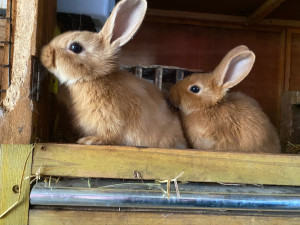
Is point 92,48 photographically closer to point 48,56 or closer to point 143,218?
point 48,56

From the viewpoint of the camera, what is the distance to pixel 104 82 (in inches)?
43.1

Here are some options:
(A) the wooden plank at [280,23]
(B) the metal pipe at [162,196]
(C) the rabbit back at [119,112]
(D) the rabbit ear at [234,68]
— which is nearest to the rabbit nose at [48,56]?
(C) the rabbit back at [119,112]

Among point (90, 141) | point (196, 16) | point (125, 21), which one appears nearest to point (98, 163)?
point (90, 141)

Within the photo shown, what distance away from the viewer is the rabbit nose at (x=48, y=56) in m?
0.99

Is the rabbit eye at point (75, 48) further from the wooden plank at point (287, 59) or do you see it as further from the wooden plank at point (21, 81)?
the wooden plank at point (287, 59)

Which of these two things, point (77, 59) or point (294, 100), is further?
point (294, 100)

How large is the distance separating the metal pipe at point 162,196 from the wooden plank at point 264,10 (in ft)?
4.07

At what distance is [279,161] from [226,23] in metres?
1.40

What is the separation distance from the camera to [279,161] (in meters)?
1.00

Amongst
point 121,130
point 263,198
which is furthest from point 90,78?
point 263,198

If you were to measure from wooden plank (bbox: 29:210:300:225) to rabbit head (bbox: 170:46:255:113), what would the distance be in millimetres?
559

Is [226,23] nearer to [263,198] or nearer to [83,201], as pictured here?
[263,198]

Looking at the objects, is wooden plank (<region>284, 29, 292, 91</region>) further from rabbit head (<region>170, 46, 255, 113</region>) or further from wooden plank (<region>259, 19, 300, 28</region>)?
rabbit head (<region>170, 46, 255, 113</region>)

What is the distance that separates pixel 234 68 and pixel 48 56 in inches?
31.8
